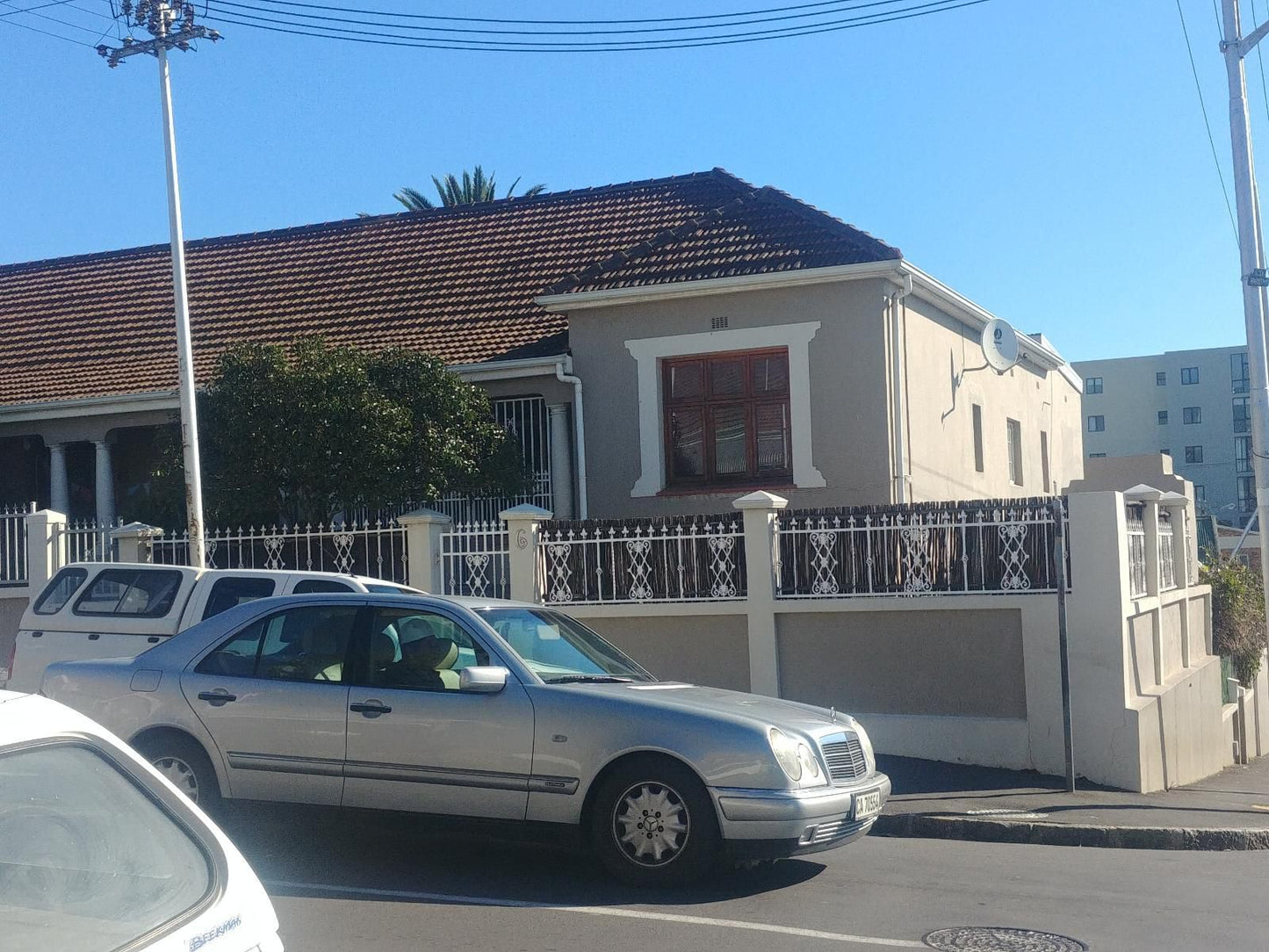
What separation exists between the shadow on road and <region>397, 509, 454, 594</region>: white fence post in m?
4.57

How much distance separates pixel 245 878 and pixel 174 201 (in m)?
12.6

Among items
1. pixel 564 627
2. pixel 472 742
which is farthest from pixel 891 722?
pixel 472 742

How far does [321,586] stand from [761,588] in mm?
3842

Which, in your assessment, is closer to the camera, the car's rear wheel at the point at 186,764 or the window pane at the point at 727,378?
the car's rear wheel at the point at 186,764

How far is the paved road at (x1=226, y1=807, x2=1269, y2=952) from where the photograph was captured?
20.1 ft

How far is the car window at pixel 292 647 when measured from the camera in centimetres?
759

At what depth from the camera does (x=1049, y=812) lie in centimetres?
971

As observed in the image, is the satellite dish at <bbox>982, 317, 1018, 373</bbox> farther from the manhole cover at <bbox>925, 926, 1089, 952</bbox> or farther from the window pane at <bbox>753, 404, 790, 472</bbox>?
the manhole cover at <bbox>925, 926, 1089, 952</bbox>

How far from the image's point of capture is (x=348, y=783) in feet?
24.0

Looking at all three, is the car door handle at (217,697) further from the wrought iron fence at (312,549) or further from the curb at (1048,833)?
the wrought iron fence at (312,549)

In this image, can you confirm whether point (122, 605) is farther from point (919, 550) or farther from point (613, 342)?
point (919, 550)

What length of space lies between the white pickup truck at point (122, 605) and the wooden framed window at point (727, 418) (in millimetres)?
4992

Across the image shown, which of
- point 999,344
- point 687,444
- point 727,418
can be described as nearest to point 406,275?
point 687,444

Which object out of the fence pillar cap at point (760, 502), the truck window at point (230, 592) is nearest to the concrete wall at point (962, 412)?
the fence pillar cap at point (760, 502)
